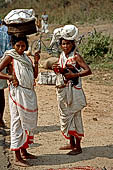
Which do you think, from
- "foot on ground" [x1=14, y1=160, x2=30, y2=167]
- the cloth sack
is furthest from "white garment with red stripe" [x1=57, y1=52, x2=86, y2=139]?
the cloth sack

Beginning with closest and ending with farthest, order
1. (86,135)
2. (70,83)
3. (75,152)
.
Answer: (70,83) → (75,152) → (86,135)

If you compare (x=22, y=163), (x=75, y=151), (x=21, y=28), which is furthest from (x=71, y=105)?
(x=21, y=28)

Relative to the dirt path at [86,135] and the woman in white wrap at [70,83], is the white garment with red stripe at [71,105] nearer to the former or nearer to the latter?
the woman in white wrap at [70,83]

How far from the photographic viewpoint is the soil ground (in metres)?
5.55

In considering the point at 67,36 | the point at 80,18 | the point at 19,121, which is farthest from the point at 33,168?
the point at 80,18

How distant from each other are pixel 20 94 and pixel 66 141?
1.55 meters

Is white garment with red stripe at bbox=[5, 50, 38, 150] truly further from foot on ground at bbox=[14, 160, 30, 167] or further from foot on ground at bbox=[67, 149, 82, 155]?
foot on ground at bbox=[67, 149, 82, 155]

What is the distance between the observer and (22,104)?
17.4 feet

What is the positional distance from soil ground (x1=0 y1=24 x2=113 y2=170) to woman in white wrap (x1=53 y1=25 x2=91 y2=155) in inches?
13.0

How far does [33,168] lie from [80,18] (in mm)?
29370

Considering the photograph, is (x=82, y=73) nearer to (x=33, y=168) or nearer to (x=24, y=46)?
(x=24, y=46)

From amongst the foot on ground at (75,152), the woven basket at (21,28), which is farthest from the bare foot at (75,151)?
the woven basket at (21,28)

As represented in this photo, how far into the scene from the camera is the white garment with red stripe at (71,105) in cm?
567

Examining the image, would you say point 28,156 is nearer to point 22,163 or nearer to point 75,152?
point 22,163
